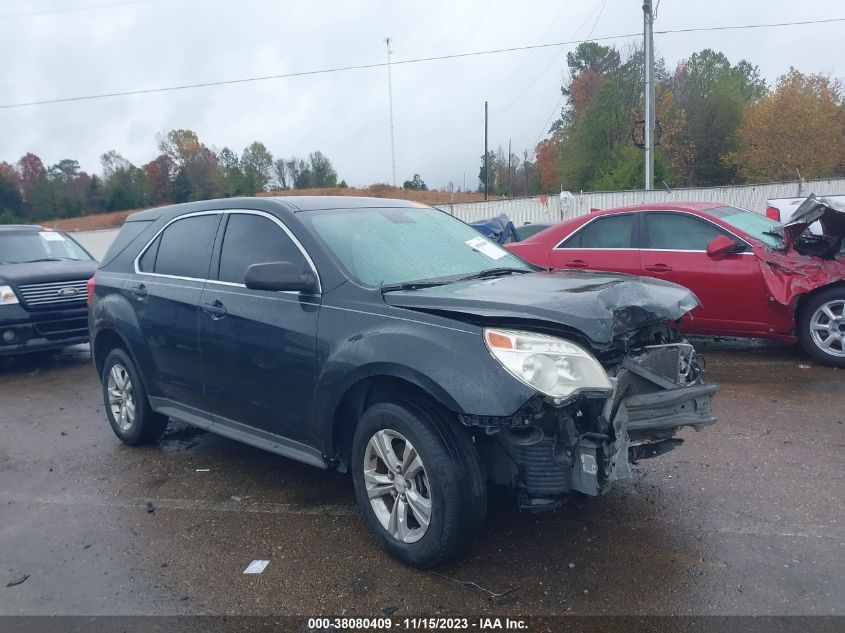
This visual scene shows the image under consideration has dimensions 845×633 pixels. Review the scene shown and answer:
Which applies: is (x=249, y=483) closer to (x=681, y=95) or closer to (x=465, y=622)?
(x=465, y=622)

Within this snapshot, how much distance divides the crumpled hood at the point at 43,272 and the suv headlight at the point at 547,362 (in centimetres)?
712

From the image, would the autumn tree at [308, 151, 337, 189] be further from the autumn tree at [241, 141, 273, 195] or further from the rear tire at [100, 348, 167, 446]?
the rear tire at [100, 348, 167, 446]

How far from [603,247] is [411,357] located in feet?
16.9

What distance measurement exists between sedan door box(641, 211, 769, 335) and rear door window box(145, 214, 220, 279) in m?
4.49

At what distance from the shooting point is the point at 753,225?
747 centimetres

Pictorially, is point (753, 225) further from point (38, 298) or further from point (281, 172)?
point (281, 172)

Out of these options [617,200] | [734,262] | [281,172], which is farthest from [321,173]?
[734,262]

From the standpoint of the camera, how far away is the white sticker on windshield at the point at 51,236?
9.98 m

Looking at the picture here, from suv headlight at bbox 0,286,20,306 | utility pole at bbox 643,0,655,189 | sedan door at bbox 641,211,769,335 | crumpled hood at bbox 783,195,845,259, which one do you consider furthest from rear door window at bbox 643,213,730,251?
utility pole at bbox 643,0,655,189

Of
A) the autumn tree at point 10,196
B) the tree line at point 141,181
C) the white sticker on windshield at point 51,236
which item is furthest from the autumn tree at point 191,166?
the white sticker on windshield at point 51,236

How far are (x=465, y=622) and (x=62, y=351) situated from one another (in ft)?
30.9

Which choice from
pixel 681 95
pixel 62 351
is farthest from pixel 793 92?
pixel 62 351

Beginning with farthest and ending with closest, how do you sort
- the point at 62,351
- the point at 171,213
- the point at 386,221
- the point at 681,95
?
the point at 681,95 → the point at 62,351 → the point at 171,213 → the point at 386,221

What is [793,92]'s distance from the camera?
4044 cm
